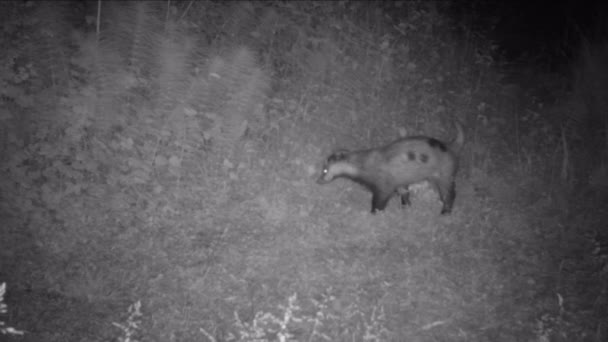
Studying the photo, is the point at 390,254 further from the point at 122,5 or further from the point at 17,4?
the point at 17,4

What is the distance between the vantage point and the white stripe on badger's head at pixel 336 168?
25.3 ft

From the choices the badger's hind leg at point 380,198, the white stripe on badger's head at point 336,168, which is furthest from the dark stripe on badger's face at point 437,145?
the white stripe on badger's head at point 336,168

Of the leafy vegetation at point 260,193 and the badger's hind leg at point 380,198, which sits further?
the badger's hind leg at point 380,198

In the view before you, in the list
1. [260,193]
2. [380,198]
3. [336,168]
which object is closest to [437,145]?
[380,198]

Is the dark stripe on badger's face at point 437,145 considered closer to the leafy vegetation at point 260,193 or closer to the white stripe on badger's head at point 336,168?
the leafy vegetation at point 260,193

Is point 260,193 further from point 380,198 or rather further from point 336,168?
point 380,198

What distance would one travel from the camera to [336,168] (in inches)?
307

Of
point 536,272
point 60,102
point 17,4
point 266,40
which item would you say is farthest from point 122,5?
point 536,272

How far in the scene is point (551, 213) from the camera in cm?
834

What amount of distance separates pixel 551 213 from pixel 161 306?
24.2 ft

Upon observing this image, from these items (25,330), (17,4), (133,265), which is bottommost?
(25,330)

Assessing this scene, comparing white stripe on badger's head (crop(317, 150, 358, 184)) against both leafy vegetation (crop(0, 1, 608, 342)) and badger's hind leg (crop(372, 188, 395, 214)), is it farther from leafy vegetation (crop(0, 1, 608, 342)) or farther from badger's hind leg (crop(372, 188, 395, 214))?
badger's hind leg (crop(372, 188, 395, 214))

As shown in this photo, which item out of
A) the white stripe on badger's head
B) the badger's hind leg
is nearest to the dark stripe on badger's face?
the badger's hind leg

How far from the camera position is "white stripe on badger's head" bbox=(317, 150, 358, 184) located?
25.3ft
